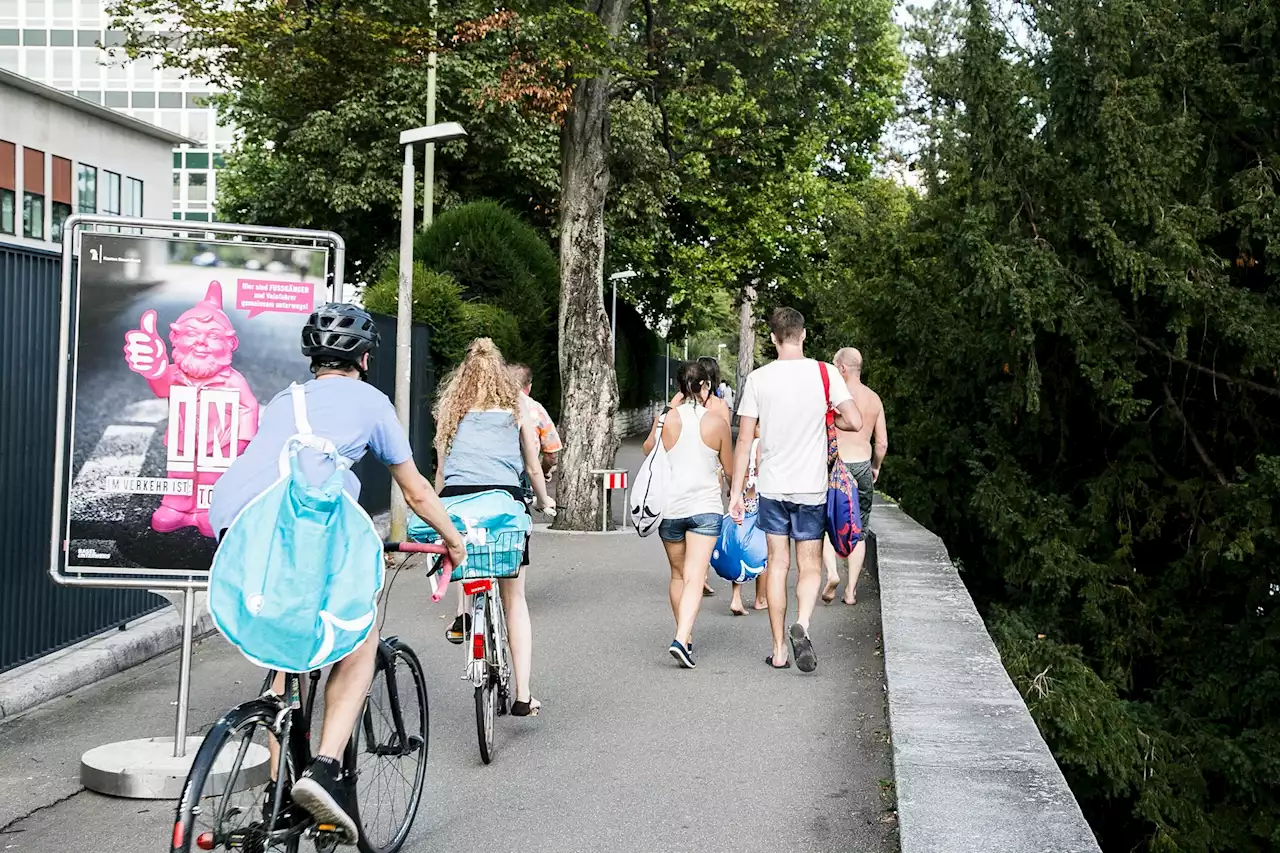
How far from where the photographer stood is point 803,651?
8.66m

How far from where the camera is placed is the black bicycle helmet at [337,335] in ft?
14.7

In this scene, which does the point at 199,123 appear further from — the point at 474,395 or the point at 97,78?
the point at 474,395

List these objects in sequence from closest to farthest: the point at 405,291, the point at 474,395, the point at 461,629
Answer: the point at 461,629 → the point at 474,395 → the point at 405,291

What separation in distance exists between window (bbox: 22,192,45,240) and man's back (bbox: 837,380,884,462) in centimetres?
3669

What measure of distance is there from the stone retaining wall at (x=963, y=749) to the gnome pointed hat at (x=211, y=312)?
10.5 ft

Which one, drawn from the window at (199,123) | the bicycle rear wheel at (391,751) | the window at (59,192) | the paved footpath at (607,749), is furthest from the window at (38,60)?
the bicycle rear wheel at (391,751)

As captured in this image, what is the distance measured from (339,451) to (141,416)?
238 cm

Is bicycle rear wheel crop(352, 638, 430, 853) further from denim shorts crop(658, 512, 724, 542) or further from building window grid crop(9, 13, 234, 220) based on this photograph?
building window grid crop(9, 13, 234, 220)

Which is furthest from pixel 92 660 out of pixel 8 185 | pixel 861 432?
pixel 8 185

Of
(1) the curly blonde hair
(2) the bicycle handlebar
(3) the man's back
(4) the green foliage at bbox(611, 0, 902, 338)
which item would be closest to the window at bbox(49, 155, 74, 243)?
(4) the green foliage at bbox(611, 0, 902, 338)

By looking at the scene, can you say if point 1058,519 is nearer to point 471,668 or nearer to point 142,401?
point 471,668

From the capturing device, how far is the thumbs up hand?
249 inches

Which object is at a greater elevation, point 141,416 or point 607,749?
point 141,416

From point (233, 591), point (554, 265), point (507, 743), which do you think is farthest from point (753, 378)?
point (554, 265)
